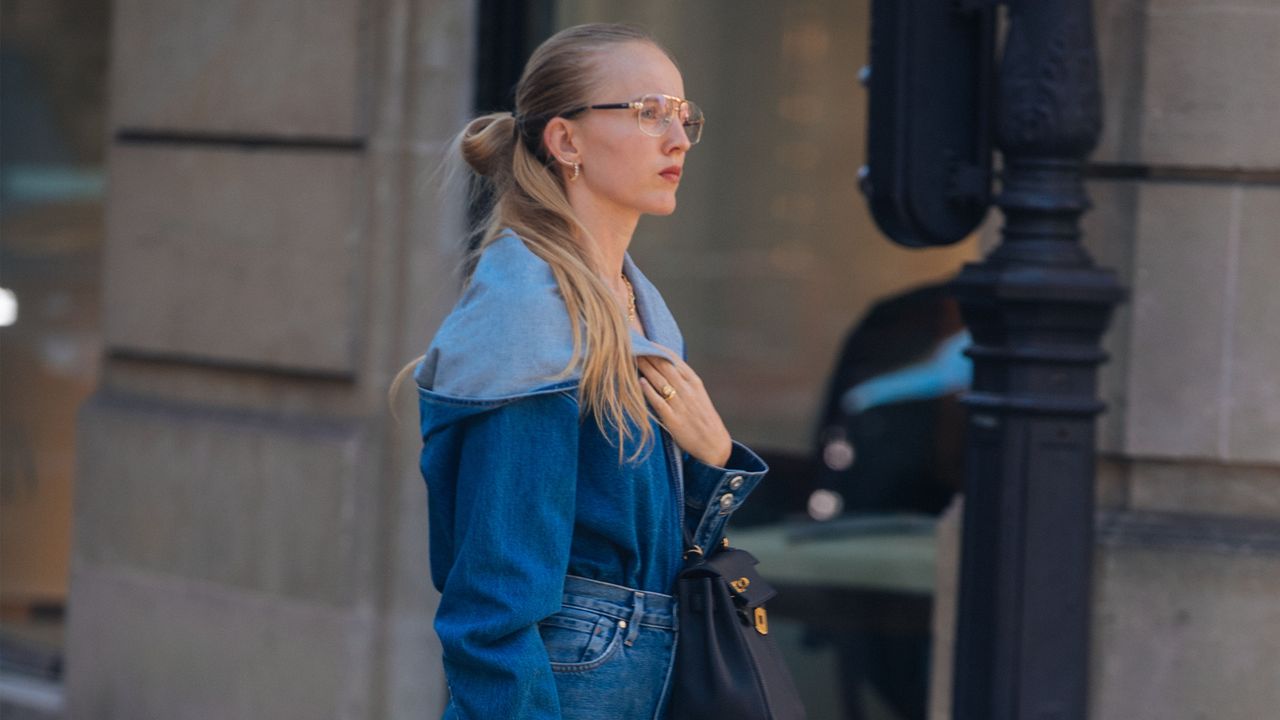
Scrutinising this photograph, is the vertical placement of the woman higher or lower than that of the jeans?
higher

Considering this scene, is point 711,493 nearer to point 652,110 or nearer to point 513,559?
point 513,559

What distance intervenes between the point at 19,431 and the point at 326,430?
87.9 inches

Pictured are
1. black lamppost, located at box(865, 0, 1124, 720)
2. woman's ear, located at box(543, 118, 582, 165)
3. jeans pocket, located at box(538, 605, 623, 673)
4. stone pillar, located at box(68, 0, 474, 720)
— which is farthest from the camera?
stone pillar, located at box(68, 0, 474, 720)

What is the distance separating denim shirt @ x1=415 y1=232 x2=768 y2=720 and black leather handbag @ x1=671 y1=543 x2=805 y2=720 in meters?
0.06

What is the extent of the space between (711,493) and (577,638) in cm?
30

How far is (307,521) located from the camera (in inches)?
213

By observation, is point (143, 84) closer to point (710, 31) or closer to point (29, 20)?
point (29, 20)

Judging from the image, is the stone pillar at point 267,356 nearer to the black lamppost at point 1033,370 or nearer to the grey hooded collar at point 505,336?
the black lamppost at point 1033,370

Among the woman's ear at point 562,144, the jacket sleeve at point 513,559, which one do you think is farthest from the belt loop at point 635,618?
the woman's ear at point 562,144

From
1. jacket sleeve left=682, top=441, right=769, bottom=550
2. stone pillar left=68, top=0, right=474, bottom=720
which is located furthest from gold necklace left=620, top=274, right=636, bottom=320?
stone pillar left=68, top=0, right=474, bottom=720

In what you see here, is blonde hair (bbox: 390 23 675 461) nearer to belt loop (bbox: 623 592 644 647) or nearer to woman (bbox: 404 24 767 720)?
woman (bbox: 404 24 767 720)

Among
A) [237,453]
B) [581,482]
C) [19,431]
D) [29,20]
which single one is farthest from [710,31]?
[581,482]

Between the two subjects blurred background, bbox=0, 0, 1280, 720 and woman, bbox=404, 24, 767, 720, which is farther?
blurred background, bbox=0, 0, 1280, 720

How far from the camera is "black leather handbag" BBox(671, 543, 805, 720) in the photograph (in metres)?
2.31
